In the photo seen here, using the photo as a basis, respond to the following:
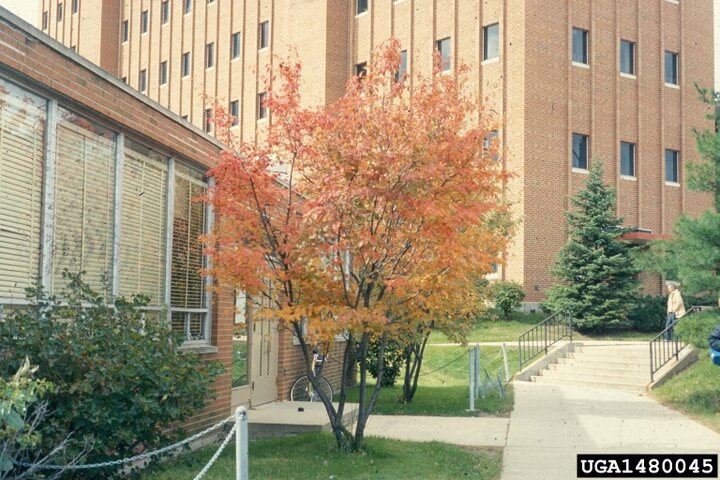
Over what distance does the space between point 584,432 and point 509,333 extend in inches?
593

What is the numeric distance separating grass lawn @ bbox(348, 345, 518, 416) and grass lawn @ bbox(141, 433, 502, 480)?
14.7 feet

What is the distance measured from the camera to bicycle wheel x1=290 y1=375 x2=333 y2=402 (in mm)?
15836

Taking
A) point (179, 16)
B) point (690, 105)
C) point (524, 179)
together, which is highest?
point (179, 16)

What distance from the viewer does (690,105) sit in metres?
36.7

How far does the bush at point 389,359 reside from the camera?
1784 cm

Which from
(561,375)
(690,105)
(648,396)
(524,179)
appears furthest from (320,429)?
(690,105)

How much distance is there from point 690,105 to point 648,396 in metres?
21.7

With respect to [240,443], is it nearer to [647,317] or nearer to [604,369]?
[604,369]

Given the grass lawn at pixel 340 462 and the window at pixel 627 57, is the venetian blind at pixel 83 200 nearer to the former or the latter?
the grass lawn at pixel 340 462

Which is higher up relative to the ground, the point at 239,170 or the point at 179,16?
the point at 179,16

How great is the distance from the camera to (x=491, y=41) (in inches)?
1347

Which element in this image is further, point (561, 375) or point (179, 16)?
point (179, 16)

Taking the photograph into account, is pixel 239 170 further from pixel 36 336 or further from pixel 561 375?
pixel 561 375

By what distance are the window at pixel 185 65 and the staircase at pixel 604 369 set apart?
103 ft
